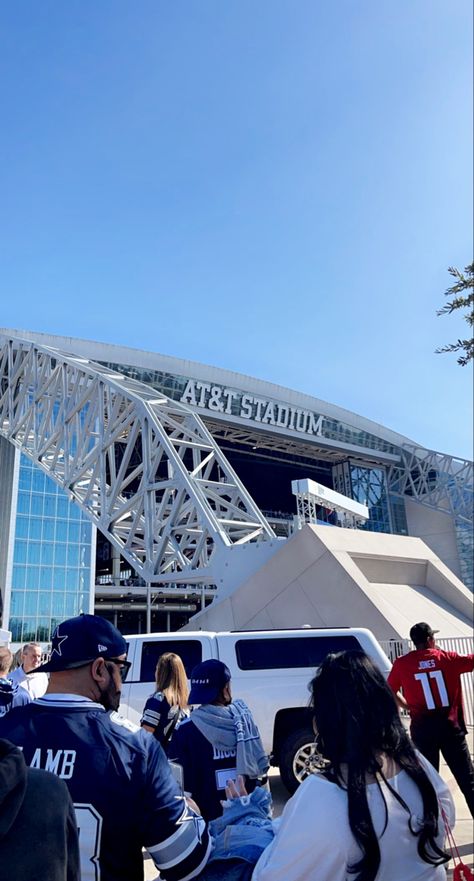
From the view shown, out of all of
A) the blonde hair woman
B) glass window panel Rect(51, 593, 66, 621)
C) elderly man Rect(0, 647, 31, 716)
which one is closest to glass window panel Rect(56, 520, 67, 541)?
glass window panel Rect(51, 593, 66, 621)

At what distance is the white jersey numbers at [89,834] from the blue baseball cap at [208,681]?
6.33 feet

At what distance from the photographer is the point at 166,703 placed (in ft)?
16.6

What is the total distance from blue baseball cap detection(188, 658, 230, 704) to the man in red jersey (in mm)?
2116

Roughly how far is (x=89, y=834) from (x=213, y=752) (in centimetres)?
200

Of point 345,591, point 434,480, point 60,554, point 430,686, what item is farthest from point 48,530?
point 430,686

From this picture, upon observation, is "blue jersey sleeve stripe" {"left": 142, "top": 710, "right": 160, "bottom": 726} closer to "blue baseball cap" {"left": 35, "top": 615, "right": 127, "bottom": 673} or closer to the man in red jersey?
the man in red jersey

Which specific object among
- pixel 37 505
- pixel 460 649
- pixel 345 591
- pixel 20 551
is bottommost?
pixel 460 649

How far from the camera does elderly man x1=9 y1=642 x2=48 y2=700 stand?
19.1 ft

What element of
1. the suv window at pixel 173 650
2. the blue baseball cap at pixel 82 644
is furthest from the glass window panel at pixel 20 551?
the blue baseball cap at pixel 82 644

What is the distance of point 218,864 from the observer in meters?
2.17

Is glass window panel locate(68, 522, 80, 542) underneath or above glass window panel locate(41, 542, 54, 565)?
above

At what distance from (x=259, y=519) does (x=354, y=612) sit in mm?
7787

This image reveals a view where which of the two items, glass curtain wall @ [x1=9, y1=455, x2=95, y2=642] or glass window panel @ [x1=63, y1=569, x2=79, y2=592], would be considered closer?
glass curtain wall @ [x1=9, y1=455, x2=95, y2=642]

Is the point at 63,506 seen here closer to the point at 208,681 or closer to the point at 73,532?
the point at 73,532
